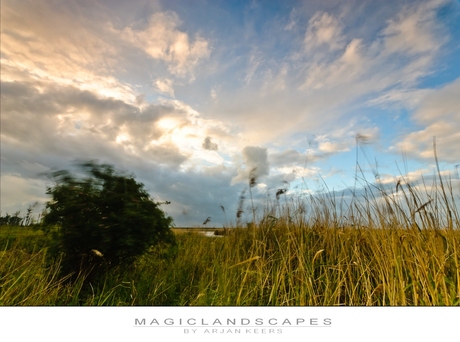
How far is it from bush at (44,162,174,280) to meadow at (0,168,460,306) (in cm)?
20

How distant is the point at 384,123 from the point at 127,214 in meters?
2.09

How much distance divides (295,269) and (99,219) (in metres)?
1.71

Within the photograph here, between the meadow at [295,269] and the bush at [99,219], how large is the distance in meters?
0.20

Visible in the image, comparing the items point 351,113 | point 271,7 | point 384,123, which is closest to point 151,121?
point 271,7

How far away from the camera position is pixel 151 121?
5.82ft

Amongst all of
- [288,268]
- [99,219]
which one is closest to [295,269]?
[288,268]

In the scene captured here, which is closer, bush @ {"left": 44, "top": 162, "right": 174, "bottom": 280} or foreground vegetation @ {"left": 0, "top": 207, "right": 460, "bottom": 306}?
foreground vegetation @ {"left": 0, "top": 207, "right": 460, "bottom": 306}

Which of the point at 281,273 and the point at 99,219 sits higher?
the point at 99,219

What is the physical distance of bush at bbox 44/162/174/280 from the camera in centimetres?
261

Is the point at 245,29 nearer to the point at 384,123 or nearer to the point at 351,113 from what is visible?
the point at 351,113

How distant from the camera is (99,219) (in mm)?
2697

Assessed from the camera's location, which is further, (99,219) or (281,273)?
(99,219)

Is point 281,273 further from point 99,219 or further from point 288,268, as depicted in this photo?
point 99,219

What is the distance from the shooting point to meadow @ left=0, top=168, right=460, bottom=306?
203 centimetres
